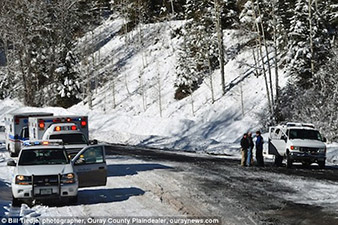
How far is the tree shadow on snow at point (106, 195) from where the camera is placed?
581 inches

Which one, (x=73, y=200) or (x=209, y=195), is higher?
(x=73, y=200)

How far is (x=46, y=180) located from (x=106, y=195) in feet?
8.65

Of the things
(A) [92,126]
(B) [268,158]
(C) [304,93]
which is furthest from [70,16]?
(B) [268,158]

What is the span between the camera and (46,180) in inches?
533

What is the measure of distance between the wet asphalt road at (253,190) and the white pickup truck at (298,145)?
0.58 m

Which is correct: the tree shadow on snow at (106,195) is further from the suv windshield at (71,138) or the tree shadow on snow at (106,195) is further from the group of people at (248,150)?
the group of people at (248,150)

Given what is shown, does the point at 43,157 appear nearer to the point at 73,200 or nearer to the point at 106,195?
the point at 73,200

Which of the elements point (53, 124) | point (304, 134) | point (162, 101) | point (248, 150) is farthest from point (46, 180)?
point (162, 101)

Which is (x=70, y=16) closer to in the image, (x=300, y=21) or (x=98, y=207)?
(x=300, y=21)

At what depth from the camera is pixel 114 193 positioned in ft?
52.6

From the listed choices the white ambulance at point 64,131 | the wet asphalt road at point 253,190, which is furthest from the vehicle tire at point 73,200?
the white ambulance at point 64,131

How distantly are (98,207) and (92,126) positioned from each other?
38.6 m

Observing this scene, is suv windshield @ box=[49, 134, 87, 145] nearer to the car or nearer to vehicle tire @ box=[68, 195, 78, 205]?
the car

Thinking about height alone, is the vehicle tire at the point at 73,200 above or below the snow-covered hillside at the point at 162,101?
below
